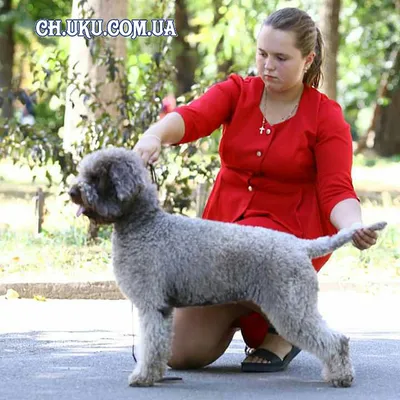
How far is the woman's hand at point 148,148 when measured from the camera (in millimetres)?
5348

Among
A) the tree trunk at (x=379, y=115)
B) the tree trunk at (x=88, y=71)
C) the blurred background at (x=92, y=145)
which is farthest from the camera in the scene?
the tree trunk at (x=379, y=115)

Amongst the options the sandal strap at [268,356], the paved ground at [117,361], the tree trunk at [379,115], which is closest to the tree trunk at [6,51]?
the tree trunk at [379,115]

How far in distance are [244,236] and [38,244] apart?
17.8 feet

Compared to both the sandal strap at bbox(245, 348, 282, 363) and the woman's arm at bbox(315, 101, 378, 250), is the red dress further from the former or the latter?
the sandal strap at bbox(245, 348, 282, 363)

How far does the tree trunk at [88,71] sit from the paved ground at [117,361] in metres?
3.05

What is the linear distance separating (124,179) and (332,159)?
1.26m

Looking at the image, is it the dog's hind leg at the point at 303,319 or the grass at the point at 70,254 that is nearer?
the dog's hind leg at the point at 303,319

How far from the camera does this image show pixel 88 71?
11.5 m

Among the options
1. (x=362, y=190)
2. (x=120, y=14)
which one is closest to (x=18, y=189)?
(x=362, y=190)

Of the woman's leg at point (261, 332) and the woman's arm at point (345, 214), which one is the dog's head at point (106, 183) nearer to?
the woman's leg at point (261, 332)

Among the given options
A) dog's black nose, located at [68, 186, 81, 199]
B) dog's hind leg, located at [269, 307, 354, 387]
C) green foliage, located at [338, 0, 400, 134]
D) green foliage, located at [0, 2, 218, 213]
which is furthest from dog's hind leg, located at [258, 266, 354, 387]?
green foliage, located at [338, 0, 400, 134]

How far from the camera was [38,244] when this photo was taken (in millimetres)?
10391

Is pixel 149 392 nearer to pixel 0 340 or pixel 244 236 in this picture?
pixel 244 236

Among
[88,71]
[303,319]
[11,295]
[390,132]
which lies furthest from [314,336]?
[390,132]
